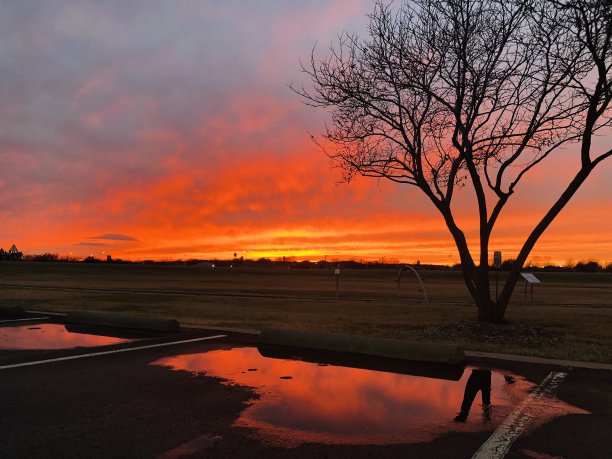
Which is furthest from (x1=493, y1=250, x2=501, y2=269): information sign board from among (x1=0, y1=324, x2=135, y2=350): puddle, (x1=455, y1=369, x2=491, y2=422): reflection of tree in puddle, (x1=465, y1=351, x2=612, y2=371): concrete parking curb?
(x1=0, y1=324, x2=135, y2=350): puddle

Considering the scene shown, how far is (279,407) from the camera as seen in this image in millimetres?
6121

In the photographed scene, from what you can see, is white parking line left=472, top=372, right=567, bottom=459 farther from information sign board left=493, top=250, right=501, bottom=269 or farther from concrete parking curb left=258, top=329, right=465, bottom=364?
information sign board left=493, top=250, right=501, bottom=269

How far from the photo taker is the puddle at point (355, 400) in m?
5.29

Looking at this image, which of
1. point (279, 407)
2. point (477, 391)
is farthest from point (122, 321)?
point (477, 391)

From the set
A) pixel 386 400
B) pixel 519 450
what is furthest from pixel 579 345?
pixel 519 450

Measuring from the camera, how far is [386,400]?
652cm

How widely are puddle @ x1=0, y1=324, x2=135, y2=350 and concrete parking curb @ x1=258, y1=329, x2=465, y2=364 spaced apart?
3.35 m

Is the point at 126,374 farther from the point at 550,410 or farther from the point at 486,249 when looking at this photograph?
the point at 486,249

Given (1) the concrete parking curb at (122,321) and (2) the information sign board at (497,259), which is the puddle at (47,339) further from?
(2) the information sign board at (497,259)

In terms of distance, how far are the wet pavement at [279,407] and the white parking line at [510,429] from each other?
0.08 metres

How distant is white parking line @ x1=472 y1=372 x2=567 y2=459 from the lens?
4.75 metres

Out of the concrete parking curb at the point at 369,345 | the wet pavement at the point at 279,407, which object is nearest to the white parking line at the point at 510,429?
the wet pavement at the point at 279,407

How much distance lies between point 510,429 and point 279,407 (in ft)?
8.49

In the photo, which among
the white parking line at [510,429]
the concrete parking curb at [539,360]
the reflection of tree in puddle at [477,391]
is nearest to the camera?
the white parking line at [510,429]
